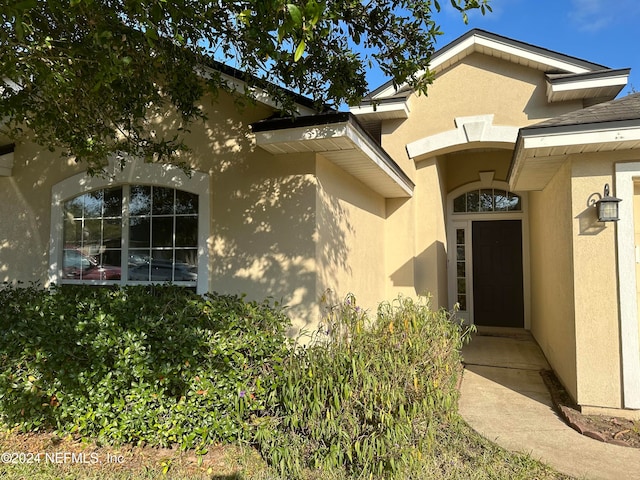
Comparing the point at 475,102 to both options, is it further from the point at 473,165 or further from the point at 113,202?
the point at 113,202

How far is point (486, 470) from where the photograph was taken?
3326mm

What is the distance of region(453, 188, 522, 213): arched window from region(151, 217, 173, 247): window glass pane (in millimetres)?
7109

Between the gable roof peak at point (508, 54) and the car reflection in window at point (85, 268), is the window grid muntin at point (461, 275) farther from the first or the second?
the car reflection in window at point (85, 268)

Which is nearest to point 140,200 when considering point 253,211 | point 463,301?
point 253,211

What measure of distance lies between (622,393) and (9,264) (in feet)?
28.9

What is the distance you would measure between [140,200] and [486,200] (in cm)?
791

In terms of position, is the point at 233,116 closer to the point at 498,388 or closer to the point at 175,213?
the point at 175,213

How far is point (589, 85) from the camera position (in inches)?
253

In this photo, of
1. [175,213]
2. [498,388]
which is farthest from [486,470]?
[175,213]

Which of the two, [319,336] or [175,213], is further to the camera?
[175,213]

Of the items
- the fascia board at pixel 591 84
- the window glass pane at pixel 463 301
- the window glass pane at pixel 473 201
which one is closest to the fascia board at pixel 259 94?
the fascia board at pixel 591 84

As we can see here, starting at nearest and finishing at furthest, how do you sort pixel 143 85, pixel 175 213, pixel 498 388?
pixel 143 85 < pixel 498 388 < pixel 175 213

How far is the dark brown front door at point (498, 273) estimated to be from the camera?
9.73 metres

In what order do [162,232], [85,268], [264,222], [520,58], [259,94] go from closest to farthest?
[259,94] → [264,222] → [162,232] → [85,268] → [520,58]
